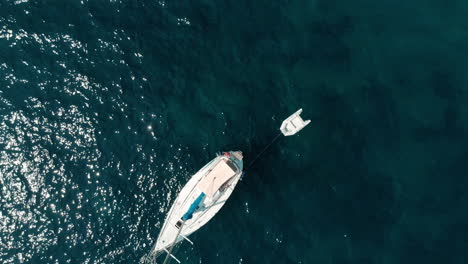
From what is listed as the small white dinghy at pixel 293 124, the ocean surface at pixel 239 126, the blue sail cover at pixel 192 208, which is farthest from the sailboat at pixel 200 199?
the small white dinghy at pixel 293 124

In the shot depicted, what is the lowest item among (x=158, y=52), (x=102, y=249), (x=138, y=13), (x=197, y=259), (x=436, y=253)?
(x=436, y=253)

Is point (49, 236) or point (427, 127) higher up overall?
point (49, 236)

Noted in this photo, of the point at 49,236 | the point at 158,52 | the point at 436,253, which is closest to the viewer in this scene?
the point at 49,236

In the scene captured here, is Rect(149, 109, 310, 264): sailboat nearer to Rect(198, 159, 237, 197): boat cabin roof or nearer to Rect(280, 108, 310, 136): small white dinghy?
Rect(198, 159, 237, 197): boat cabin roof

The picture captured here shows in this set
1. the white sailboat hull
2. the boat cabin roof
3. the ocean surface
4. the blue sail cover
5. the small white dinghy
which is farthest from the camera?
the small white dinghy

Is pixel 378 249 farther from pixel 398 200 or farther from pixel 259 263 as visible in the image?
pixel 259 263

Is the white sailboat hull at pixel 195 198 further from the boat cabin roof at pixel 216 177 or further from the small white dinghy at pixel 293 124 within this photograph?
the small white dinghy at pixel 293 124

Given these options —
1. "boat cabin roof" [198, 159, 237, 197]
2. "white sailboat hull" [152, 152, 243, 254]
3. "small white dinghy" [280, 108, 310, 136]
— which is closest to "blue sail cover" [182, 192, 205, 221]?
"white sailboat hull" [152, 152, 243, 254]

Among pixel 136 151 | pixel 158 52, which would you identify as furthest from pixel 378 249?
pixel 158 52
